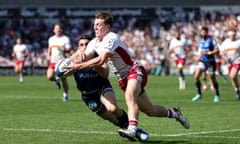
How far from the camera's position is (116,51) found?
12266mm

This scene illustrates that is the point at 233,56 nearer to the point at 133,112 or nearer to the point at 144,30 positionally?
the point at 133,112

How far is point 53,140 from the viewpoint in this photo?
12.6m

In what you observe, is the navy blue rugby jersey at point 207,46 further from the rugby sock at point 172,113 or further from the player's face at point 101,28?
the player's face at point 101,28

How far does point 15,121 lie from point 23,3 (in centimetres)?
3959

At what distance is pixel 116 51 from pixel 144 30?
47.3 m

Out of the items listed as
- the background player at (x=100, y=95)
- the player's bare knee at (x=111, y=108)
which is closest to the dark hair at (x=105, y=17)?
the background player at (x=100, y=95)

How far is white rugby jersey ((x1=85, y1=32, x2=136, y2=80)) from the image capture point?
12148 millimetres

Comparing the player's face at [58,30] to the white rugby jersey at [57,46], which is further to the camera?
the white rugby jersey at [57,46]

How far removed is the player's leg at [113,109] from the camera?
12.7m

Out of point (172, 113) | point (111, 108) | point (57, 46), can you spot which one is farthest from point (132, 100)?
point (57, 46)

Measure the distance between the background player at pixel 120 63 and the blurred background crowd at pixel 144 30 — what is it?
40381 mm

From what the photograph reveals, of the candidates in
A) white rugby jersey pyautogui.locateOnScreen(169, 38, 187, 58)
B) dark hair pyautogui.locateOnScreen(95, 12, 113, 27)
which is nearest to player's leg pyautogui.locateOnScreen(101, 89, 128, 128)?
dark hair pyautogui.locateOnScreen(95, 12, 113, 27)

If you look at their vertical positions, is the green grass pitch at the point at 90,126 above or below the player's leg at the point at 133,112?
below

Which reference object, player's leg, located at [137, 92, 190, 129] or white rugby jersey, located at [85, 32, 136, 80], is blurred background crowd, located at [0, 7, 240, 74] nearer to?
player's leg, located at [137, 92, 190, 129]
